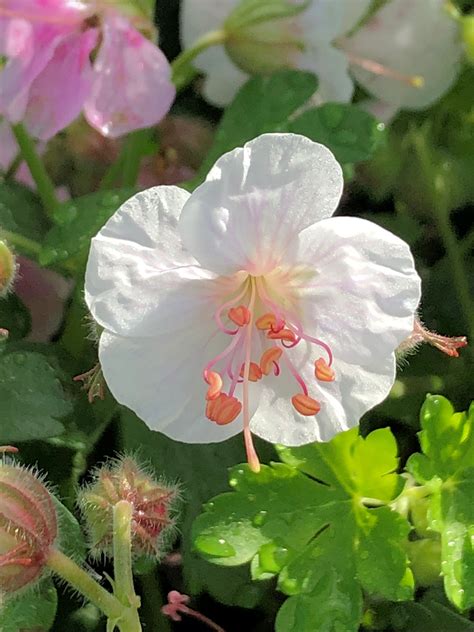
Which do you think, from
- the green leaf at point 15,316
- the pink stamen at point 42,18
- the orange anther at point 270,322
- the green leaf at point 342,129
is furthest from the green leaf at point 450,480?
the pink stamen at point 42,18

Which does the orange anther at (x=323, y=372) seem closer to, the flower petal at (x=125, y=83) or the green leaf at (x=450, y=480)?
the green leaf at (x=450, y=480)

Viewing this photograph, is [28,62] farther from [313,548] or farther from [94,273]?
[313,548]

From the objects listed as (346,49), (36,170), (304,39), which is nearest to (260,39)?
(304,39)

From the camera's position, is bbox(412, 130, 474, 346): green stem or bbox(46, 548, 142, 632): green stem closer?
bbox(46, 548, 142, 632): green stem

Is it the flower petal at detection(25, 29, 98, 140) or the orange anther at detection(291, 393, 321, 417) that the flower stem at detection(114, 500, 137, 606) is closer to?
the orange anther at detection(291, 393, 321, 417)

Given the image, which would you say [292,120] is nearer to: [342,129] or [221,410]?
[342,129]

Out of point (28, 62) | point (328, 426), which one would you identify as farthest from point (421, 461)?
point (28, 62)

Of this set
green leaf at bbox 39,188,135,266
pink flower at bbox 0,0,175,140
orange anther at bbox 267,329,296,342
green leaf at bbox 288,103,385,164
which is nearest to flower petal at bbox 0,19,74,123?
pink flower at bbox 0,0,175,140
